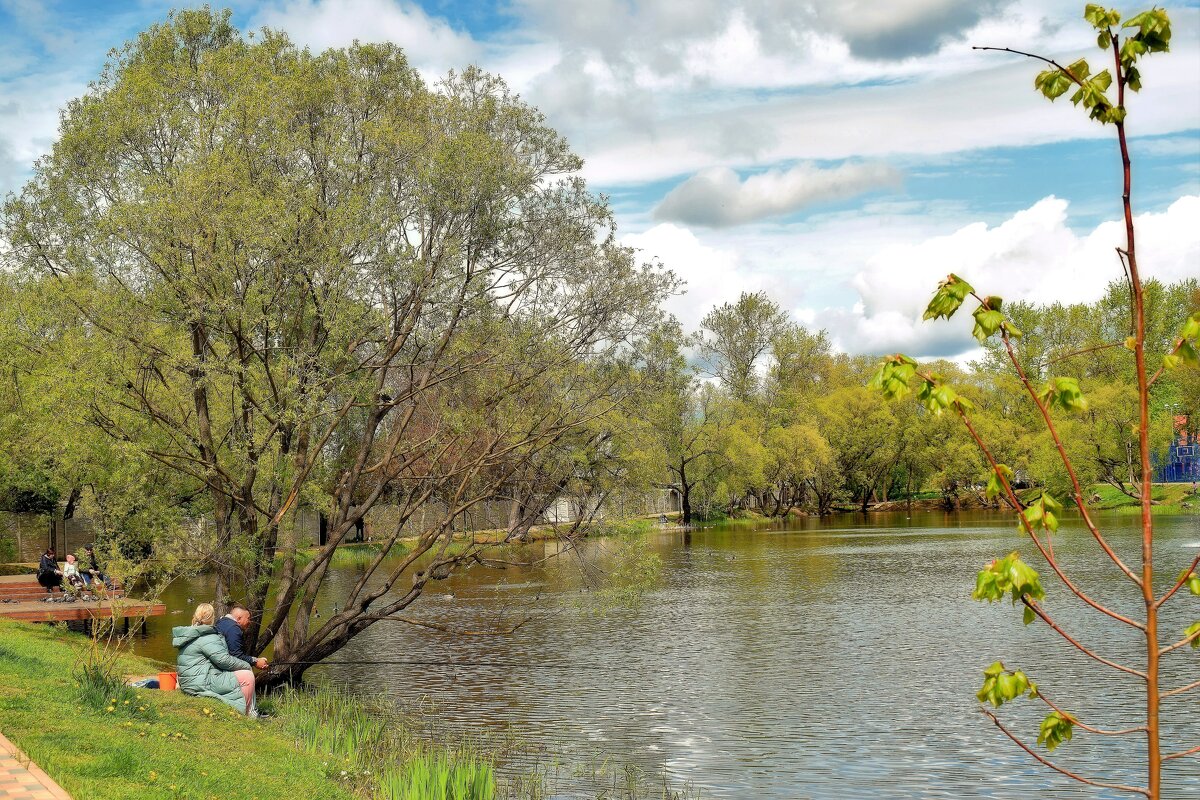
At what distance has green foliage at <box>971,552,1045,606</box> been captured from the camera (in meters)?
4.10

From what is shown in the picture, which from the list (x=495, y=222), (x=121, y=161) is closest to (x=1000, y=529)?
(x=495, y=222)

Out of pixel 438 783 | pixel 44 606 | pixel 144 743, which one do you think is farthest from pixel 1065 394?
pixel 44 606

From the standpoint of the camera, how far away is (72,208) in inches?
766

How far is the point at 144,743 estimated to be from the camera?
1041cm

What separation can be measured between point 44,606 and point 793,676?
53.0 feet

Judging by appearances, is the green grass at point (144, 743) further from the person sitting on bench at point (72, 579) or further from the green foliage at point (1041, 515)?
the person sitting on bench at point (72, 579)

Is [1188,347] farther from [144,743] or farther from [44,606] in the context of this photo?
[44,606]

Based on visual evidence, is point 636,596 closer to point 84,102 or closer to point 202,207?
point 202,207

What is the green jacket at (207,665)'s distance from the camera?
13961mm

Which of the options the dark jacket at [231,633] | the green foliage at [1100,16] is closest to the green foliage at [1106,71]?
the green foliage at [1100,16]

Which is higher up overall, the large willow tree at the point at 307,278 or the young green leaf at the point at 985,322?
the large willow tree at the point at 307,278

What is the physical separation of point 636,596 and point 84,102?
44.1 feet

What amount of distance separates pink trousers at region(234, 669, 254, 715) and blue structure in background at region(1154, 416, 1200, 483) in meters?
84.7

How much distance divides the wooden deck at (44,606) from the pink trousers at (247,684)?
683 cm
